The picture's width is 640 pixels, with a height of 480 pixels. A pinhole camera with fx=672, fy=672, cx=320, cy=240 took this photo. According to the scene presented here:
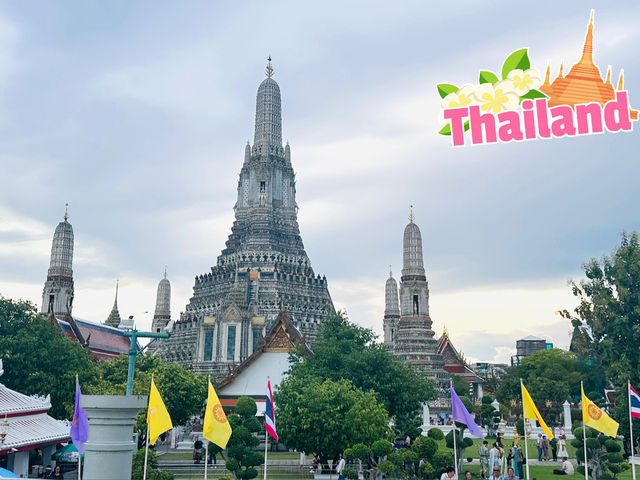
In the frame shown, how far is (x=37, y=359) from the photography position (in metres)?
40.5

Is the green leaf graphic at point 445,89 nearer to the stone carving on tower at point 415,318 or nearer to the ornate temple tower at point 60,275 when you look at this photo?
the stone carving on tower at point 415,318

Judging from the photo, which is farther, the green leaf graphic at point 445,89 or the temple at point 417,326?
the temple at point 417,326

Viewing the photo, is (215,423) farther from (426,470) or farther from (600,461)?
(600,461)

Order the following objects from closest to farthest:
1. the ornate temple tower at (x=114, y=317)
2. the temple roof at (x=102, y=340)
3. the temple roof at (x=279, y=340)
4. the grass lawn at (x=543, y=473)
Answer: the grass lawn at (x=543, y=473)
the temple roof at (x=279, y=340)
the temple roof at (x=102, y=340)
the ornate temple tower at (x=114, y=317)

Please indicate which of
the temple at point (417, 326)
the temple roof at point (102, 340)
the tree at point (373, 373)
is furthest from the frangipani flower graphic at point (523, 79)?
the temple roof at point (102, 340)

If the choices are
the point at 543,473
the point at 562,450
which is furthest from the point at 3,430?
the point at 562,450

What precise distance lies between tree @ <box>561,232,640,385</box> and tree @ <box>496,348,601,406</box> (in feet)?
54.3

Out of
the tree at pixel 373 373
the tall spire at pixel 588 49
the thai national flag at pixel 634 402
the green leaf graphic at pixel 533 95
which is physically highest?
the tall spire at pixel 588 49

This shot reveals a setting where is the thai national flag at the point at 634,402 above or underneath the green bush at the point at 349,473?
above

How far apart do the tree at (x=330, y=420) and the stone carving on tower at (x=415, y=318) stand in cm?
4076

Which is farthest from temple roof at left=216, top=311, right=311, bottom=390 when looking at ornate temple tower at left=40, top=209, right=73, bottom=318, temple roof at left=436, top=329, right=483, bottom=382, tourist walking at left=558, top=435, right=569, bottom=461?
temple roof at left=436, top=329, right=483, bottom=382

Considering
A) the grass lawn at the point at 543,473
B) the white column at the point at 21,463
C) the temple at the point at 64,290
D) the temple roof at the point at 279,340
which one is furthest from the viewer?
the temple at the point at 64,290

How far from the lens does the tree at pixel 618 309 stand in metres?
40.3

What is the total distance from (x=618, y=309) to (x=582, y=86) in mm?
24515
